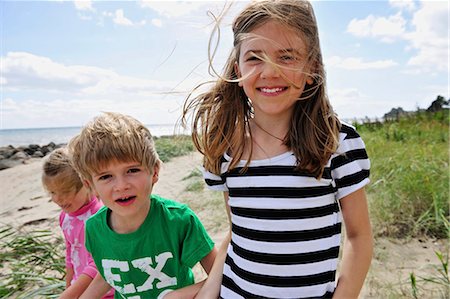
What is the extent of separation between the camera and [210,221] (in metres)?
3.96

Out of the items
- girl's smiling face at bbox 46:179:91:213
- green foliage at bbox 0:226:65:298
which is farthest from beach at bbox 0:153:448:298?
girl's smiling face at bbox 46:179:91:213

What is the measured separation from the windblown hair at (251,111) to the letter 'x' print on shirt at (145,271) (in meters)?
0.43

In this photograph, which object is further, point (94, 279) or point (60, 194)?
point (60, 194)

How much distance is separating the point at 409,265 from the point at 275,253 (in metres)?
1.96

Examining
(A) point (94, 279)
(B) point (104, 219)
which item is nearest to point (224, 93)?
(B) point (104, 219)

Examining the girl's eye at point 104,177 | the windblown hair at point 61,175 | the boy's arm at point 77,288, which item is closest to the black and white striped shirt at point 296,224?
the girl's eye at point 104,177

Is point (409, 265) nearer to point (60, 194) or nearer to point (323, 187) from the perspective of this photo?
point (323, 187)

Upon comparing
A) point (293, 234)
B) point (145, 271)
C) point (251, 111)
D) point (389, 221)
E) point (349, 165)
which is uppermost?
point (251, 111)

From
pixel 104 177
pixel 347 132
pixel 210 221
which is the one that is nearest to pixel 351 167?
pixel 347 132

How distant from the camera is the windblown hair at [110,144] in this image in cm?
155

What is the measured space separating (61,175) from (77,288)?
63 centimetres

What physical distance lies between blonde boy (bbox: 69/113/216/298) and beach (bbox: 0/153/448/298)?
1332 millimetres

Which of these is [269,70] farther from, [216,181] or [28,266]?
[28,266]

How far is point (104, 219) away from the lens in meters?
1.68
